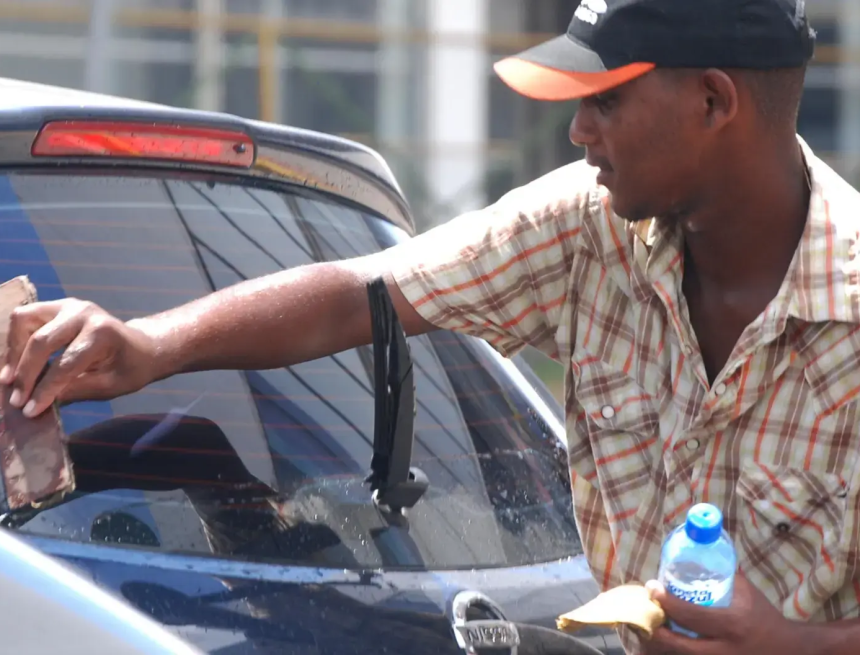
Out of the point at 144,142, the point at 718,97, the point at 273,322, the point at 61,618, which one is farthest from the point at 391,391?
the point at 61,618

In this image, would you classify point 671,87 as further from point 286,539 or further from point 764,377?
point 286,539

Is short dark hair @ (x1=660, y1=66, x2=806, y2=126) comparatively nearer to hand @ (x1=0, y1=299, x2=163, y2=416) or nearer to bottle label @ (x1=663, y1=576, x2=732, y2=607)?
bottle label @ (x1=663, y1=576, x2=732, y2=607)

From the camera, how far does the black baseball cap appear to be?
6.96 ft

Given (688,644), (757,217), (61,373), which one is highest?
(757,217)

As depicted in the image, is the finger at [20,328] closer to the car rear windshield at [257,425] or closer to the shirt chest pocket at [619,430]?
the car rear windshield at [257,425]

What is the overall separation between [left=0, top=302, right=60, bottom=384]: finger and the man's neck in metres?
0.99

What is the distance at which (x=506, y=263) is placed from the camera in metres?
2.42

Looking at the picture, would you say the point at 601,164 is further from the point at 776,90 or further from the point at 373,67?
the point at 373,67

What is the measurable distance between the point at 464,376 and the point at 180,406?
646 mm

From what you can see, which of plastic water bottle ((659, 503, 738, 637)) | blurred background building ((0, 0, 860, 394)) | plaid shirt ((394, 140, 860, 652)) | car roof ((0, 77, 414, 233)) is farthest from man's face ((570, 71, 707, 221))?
blurred background building ((0, 0, 860, 394))

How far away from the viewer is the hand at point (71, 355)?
2.18 meters

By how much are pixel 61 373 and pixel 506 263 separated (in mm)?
735

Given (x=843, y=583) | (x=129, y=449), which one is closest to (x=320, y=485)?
(x=129, y=449)

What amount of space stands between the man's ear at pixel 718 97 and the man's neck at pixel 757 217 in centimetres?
8
